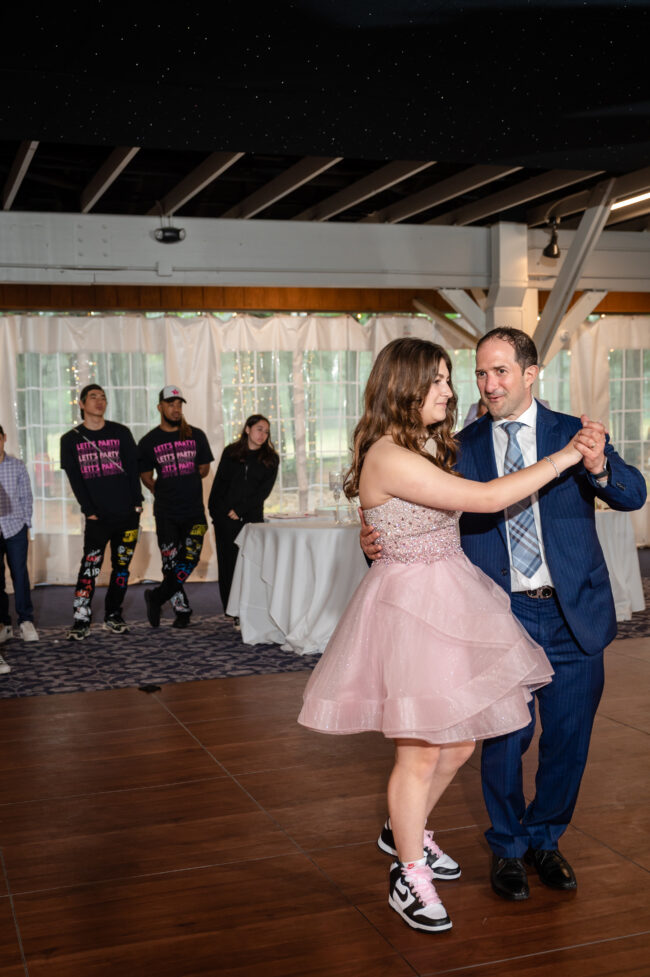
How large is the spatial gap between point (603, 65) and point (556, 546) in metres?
1.93

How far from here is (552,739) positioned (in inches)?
113

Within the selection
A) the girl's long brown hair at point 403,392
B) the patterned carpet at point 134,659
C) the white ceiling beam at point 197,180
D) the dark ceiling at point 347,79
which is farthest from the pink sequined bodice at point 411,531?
the white ceiling beam at point 197,180

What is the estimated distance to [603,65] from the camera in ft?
12.1

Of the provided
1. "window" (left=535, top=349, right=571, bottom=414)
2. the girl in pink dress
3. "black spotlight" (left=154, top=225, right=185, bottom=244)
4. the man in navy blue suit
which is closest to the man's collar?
the man in navy blue suit

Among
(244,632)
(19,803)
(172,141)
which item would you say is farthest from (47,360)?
(19,803)

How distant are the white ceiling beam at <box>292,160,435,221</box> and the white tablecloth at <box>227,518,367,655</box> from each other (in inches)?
89.9

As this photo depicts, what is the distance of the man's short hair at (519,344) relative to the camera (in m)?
2.78

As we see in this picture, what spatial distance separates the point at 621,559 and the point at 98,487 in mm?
3580

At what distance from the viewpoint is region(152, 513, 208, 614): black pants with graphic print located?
6957 mm

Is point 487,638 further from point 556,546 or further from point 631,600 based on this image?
point 631,600

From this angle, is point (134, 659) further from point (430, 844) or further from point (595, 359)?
point (595, 359)

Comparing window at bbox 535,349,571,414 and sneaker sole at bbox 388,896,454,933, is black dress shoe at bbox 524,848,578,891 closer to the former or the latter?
sneaker sole at bbox 388,896,454,933

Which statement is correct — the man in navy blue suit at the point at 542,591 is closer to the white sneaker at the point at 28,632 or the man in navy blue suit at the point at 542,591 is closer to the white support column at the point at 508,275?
the white sneaker at the point at 28,632

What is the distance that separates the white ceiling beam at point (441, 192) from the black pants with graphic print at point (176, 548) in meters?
2.85
